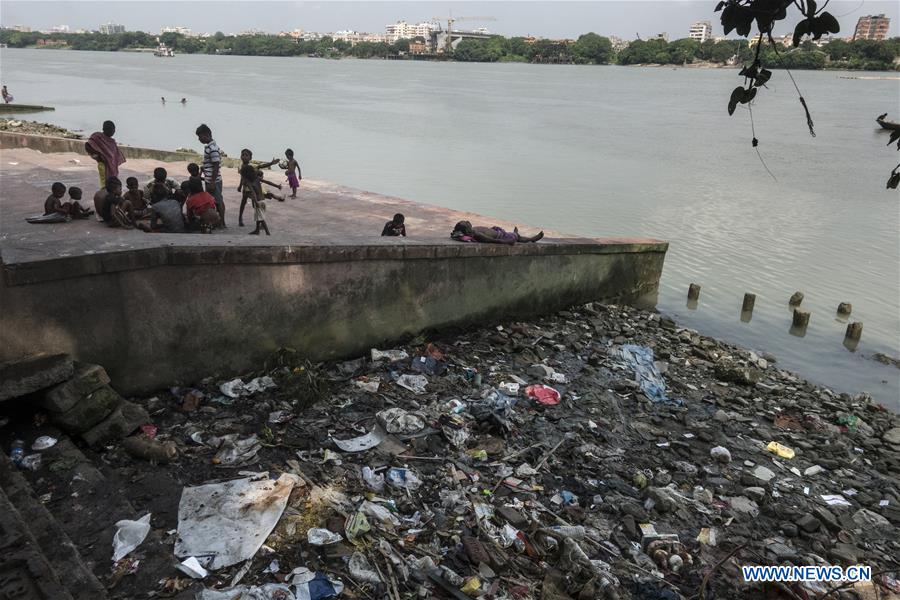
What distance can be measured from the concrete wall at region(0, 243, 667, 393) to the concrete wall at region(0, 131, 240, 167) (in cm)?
811

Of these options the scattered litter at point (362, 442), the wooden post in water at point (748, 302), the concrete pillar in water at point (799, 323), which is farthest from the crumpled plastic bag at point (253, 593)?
the wooden post in water at point (748, 302)

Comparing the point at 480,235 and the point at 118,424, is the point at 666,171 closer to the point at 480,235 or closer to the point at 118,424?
the point at 480,235

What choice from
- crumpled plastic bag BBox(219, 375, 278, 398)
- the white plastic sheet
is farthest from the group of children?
the white plastic sheet

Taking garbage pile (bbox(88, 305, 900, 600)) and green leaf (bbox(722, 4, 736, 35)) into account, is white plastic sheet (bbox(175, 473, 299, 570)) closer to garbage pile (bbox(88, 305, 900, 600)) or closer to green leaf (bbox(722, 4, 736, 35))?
garbage pile (bbox(88, 305, 900, 600))

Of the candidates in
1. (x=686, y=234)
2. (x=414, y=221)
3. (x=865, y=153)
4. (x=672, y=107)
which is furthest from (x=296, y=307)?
(x=672, y=107)

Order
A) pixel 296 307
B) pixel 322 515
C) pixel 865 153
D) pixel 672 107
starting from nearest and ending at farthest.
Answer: pixel 322 515 → pixel 296 307 → pixel 865 153 → pixel 672 107

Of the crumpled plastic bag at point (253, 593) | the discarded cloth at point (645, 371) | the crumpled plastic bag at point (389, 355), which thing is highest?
the crumpled plastic bag at point (253, 593)

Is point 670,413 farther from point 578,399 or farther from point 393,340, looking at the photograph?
point 393,340

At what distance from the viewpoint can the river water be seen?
1096 cm

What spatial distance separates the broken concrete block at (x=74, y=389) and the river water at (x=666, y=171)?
459 centimetres

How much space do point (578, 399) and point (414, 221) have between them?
408cm

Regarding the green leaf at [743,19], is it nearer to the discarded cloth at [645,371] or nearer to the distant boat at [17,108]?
the discarded cloth at [645,371]

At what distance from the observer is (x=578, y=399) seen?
6012 mm

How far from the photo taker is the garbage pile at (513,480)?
3381mm
